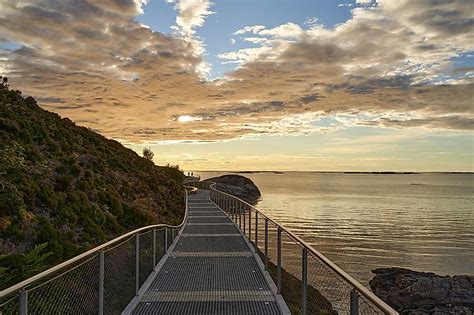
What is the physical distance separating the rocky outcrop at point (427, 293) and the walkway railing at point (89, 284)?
594 inches

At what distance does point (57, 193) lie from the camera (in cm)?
1410

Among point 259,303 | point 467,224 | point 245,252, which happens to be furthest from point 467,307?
point 467,224

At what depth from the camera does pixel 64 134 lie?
23.0 metres

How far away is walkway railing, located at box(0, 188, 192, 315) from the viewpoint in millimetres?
3299

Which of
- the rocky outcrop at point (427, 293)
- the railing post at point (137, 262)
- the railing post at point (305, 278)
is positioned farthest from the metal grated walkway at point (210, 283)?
the rocky outcrop at point (427, 293)

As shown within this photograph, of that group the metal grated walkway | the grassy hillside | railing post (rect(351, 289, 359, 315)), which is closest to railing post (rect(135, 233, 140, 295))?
the metal grated walkway

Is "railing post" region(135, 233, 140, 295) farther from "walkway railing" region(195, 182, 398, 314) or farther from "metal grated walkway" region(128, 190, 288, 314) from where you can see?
"walkway railing" region(195, 182, 398, 314)

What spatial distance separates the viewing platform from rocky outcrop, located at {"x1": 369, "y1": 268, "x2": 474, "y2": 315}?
38.1 ft

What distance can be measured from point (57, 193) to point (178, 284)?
840 centimetres

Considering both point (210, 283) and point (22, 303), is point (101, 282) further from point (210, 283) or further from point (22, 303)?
point (210, 283)

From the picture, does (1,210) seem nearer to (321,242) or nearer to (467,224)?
(321,242)

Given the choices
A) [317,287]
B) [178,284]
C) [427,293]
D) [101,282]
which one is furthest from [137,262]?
[427,293]

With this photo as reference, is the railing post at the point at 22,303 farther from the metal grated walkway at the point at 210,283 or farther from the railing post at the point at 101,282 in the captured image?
the metal grated walkway at the point at 210,283

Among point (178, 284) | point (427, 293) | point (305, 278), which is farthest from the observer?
point (427, 293)
